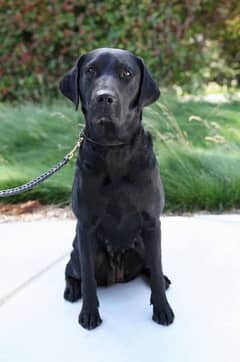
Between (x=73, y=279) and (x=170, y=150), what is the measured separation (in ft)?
6.59

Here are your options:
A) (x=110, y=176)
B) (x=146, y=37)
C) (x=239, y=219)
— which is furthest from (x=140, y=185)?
(x=146, y=37)

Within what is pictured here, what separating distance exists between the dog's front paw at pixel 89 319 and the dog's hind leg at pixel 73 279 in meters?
0.22

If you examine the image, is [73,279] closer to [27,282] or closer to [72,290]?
[72,290]

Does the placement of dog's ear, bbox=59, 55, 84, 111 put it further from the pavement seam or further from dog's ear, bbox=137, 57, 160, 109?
the pavement seam

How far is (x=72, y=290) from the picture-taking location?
2.72 m

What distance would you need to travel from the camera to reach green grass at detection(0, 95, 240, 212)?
4133mm

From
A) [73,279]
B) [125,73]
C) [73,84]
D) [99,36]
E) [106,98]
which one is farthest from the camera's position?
[99,36]

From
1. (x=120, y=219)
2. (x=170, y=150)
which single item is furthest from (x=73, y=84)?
(x=170, y=150)

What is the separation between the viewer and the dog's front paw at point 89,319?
246 centimetres

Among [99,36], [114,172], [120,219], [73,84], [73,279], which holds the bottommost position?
[73,279]

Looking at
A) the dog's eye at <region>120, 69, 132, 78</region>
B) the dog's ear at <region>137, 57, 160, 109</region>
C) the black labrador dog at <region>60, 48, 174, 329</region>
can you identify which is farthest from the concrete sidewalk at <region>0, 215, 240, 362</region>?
the dog's eye at <region>120, 69, 132, 78</region>

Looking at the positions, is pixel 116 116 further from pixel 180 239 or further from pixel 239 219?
pixel 239 219

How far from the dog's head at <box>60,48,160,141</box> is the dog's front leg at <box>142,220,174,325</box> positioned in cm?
46

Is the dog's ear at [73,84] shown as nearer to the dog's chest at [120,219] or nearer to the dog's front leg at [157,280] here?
the dog's chest at [120,219]
